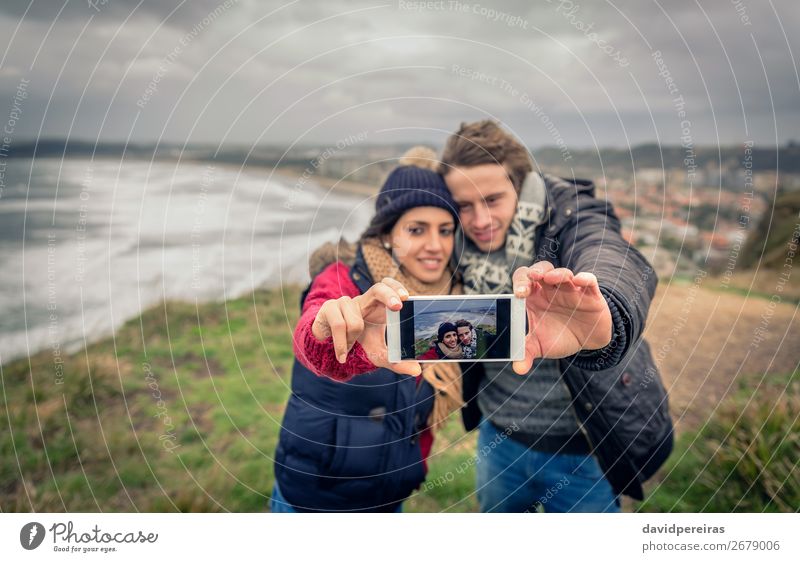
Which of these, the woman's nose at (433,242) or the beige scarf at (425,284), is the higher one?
the woman's nose at (433,242)

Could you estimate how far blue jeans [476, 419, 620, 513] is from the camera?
144cm

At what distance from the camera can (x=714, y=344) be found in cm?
305

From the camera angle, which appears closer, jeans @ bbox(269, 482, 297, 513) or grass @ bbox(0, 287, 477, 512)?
jeans @ bbox(269, 482, 297, 513)

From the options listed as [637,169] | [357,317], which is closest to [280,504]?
[357,317]

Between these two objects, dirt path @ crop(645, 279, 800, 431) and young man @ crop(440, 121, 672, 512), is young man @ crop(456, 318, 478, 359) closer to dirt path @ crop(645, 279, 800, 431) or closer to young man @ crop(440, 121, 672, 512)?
young man @ crop(440, 121, 672, 512)

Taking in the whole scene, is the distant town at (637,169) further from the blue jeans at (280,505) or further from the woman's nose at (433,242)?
the blue jeans at (280,505)

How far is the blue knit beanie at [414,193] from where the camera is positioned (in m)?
1.22

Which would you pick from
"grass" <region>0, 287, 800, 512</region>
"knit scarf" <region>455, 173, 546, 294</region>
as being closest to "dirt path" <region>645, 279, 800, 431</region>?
"grass" <region>0, 287, 800, 512</region>

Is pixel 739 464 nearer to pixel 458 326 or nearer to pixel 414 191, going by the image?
pixel 458 326

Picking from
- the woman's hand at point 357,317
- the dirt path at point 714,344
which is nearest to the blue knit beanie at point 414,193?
the woman's hand at point 357,317

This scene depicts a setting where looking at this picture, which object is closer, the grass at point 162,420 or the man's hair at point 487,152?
the man's hair at point 487,152

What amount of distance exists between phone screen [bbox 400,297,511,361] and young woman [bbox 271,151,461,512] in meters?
0.07

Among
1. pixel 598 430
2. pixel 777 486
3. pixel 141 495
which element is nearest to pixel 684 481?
pixel 777 486
